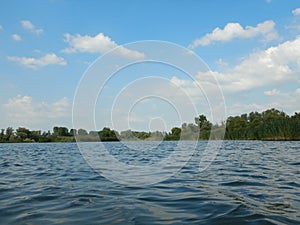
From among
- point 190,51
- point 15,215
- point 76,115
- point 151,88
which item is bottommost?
point 15,215

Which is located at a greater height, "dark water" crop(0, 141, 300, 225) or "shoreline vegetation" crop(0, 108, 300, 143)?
"shoreline vegetation" crop(0, 108, 300, 143)

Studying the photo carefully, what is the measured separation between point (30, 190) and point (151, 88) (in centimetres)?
572

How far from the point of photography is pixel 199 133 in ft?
65.7

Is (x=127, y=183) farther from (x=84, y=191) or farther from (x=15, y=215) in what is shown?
(x=15, y=215)

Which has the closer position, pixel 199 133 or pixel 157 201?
pixel 157 201

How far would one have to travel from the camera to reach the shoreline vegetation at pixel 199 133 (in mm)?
15950

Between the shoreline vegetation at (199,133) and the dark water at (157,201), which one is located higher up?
the shoreline vegetation at (199,133)

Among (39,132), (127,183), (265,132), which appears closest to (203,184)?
(127,183)

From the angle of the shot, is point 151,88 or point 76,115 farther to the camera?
point 151,88

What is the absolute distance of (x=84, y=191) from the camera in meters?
7.83

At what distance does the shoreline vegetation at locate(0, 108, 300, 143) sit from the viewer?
52.3ft

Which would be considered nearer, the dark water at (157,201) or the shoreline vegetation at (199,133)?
the dark water at (157,201)

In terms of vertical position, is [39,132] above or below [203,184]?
above

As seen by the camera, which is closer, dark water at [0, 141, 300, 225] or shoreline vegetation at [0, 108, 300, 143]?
dark water at [0, 141, 300, 225]
